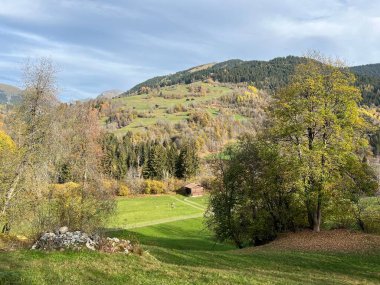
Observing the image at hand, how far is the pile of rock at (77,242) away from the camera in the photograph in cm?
1661

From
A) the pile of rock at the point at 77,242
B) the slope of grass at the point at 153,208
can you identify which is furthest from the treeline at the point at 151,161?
the pile of rock at the point at 77,242

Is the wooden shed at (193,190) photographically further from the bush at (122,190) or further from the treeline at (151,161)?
the bush at (122,190)

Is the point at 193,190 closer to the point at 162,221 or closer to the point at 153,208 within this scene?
the point at 153,208

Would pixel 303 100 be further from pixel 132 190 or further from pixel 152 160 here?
pixel 152 160

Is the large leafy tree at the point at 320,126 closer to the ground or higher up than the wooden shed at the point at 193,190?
higher up

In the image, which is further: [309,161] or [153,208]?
[153,208]

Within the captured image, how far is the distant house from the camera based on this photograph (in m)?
116

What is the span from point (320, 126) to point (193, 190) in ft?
288

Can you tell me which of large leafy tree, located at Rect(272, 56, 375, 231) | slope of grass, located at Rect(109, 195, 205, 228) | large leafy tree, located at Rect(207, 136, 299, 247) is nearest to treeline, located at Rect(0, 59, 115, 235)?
large leafy tree, located at Rect(207, 136, 299, 247)

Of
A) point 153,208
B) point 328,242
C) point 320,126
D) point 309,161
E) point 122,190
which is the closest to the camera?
point 328,242

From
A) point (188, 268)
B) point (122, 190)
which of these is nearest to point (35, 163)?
point (188, 268)

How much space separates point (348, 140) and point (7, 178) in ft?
88.2

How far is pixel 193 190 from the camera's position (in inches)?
4596

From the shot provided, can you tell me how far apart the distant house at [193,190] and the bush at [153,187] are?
746cm
